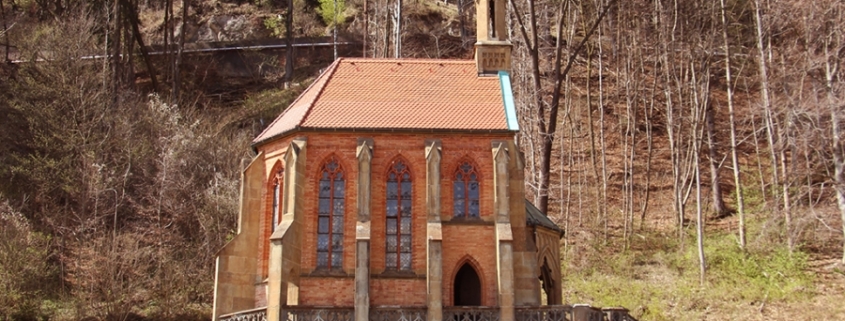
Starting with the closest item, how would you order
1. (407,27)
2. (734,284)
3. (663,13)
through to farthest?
(734,284) < (663,13) < (407,27)

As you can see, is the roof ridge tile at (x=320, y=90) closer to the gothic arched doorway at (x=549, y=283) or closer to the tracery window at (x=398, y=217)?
the tracery window at (x=398, y=217)

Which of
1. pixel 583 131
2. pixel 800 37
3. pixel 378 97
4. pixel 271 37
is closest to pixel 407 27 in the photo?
pixel 271 37

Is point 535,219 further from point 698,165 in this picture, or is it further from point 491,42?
point 698,165

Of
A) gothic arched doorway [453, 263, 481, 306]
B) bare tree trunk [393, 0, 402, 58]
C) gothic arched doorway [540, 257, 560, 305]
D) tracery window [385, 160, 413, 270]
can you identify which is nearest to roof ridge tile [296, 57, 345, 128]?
tracery window [385, 160, 413, 270]

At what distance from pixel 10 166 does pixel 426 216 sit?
19.2 m

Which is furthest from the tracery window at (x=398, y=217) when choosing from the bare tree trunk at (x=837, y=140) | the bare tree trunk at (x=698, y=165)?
the bare tree trunk at (x=837, y=140)

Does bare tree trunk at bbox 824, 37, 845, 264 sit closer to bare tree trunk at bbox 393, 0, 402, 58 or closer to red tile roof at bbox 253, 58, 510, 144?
red tile roof at bbox 253, 58, 510, 144

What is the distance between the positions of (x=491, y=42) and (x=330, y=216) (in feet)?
25.1

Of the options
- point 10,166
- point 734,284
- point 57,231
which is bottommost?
point 734,284

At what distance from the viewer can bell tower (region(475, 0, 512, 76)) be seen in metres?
A: 28.7

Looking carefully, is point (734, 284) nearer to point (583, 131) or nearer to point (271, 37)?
point (583, 131)

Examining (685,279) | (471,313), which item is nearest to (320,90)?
(471,313)

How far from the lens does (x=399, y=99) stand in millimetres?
27141

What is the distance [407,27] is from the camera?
53750mm
